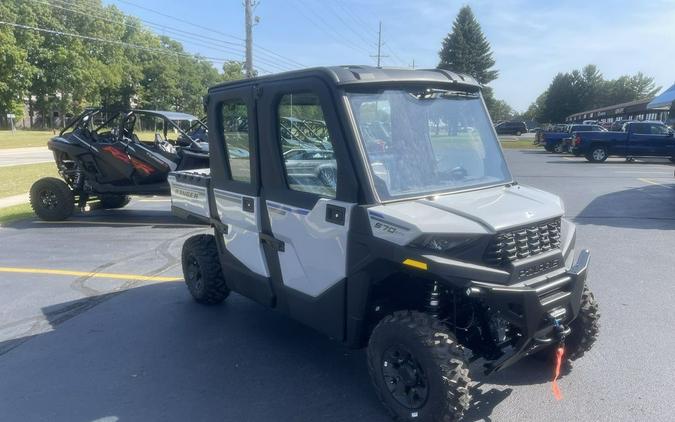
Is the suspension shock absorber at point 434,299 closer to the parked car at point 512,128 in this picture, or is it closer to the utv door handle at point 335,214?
the utv door handle at point 335,214

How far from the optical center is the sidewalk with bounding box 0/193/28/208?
1194 centimetres

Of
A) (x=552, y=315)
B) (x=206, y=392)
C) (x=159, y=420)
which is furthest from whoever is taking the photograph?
(x=206, y=392)

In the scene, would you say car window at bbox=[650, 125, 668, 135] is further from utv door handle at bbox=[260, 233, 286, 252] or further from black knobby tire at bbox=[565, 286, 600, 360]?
utv door handle at bbox=[260, 233, 286, 252]

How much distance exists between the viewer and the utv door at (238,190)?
4172mm

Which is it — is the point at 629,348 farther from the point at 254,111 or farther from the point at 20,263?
the point at 20,263

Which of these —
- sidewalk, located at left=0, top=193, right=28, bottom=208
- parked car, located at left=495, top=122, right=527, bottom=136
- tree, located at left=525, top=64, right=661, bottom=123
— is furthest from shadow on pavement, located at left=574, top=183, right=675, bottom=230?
tree, located at left=525, top=64, right=661, bottom=123

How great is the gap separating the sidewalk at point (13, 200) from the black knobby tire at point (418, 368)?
11204 millimetres

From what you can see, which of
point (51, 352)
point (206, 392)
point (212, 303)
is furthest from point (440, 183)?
point (51, 352)

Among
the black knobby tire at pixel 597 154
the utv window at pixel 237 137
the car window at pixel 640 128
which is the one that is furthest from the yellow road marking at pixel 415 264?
the car window at pixel 640 128

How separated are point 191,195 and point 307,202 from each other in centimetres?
196

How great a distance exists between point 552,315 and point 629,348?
5.41 ft

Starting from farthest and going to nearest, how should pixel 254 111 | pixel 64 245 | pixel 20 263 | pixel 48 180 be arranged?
pixel 48 180 → pixel 64 245 → pixel 20 263 → pixel 254 111

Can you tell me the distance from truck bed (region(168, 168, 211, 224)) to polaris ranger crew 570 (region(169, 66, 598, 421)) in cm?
77

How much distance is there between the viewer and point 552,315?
316cm
